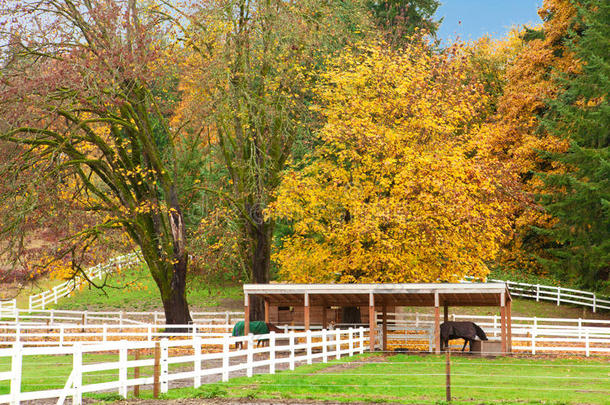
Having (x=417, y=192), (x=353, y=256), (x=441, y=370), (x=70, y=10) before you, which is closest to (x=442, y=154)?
(x=417, y=192)

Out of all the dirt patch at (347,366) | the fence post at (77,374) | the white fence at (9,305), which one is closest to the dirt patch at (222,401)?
the fence post at (77,374)

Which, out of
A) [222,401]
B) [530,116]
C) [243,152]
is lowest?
[222,401]

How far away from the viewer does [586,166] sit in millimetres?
37188

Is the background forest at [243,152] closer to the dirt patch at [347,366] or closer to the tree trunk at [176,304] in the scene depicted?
the tree trunk at [176,304]

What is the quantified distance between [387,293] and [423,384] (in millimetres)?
9354

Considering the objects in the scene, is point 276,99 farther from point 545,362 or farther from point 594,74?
point 594,74

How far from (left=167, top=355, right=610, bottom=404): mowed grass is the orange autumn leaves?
7064mm

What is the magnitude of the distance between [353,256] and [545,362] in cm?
853

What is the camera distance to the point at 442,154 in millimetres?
29000

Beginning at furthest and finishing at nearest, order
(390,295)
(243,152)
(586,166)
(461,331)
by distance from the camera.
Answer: (586,166)
(243,152)
(390,295)
(461,331)

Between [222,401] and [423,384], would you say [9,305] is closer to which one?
[423,384]

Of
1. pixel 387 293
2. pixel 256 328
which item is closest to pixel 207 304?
pixel 256 328

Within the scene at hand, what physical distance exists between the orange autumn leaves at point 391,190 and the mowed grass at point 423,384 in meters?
7.06

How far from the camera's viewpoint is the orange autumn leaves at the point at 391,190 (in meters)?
27.6
